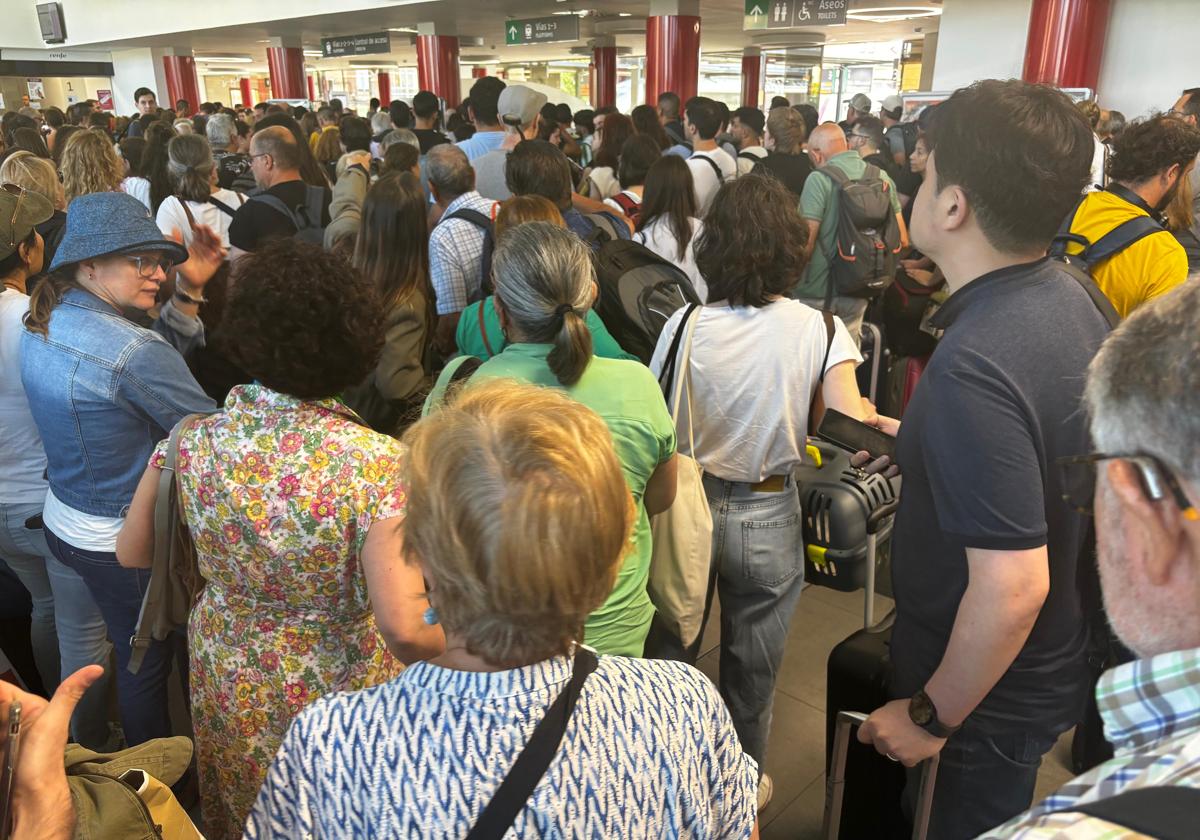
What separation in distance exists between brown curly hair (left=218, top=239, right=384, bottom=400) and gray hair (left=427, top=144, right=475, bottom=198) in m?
2.34

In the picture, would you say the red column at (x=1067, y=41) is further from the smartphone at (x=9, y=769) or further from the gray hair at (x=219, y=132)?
the smartphone at (x=9, y=769)

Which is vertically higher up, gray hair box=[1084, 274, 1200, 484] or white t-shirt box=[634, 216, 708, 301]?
gray hair box=[1084, 274, 1200, 484]

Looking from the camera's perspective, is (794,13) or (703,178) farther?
(794,13)

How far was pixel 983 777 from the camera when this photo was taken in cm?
161

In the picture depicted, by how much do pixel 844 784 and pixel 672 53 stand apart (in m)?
13.4

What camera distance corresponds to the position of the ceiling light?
47.3 feet

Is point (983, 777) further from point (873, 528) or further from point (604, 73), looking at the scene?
point (604, 73)

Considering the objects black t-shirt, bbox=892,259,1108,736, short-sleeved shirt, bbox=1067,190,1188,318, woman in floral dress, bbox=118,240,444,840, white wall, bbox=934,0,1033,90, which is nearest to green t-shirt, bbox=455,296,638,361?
woman in floral dress, bbox=118,240,444,840

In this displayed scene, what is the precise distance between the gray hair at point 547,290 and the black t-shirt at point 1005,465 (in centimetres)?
74

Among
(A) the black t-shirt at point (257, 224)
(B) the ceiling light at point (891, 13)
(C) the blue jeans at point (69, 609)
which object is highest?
(B) the ceiling light at point (891, 13)

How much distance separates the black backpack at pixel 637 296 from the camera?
302cm

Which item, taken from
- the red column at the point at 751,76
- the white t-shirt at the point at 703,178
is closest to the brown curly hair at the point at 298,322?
the white t-shirt at the point at 703,178

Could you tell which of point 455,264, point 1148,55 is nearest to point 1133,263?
point 455,264

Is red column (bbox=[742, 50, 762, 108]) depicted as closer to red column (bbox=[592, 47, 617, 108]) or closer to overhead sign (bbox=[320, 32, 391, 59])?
red column (bbox=[592, 47, 617, 108])
